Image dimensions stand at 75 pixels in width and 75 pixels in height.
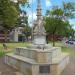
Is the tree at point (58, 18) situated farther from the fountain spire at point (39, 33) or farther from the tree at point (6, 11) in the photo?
the fountain spire at point (39, 33)

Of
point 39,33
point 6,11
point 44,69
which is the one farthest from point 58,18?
point 44,69

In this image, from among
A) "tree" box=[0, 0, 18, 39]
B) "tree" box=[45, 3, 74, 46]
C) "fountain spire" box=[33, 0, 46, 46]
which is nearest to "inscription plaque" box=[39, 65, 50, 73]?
"fountain spire" box=[33, 0, 46, 46]

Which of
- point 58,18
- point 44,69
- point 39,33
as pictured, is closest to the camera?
point 44,69

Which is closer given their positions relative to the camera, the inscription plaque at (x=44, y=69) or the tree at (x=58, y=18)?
the inscription plaque at (x=44, y=69)

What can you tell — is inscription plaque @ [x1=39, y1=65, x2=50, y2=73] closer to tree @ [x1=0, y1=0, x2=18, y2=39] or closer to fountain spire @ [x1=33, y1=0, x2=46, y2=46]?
fountain spire @ [x1=33, y1=0, x2=46, y2=46]

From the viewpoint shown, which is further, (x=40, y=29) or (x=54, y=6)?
(x=54, y=6)

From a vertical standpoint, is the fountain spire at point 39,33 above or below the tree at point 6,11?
below

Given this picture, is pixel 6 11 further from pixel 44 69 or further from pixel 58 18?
pixel 58 18

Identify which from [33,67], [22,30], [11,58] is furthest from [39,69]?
[22,30]

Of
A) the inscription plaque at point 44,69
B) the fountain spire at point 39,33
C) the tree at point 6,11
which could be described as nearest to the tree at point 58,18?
the tree at point 6,11

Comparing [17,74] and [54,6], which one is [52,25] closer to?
[54,6]

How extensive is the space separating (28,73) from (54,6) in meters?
35.8

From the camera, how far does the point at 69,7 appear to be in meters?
47.3

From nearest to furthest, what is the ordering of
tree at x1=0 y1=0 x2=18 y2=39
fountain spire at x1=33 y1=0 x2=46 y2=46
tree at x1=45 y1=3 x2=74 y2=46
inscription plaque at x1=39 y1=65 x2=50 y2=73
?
inscription plaque at x1=39 y1=65 x2=50 y2=73
fountain spire at x1=33 y1=0 x2=46 y2=46
tree at x1=0 y1=0 x2=18 y2=39
tree at x1=45 y1=3 x2=74 y2=46
